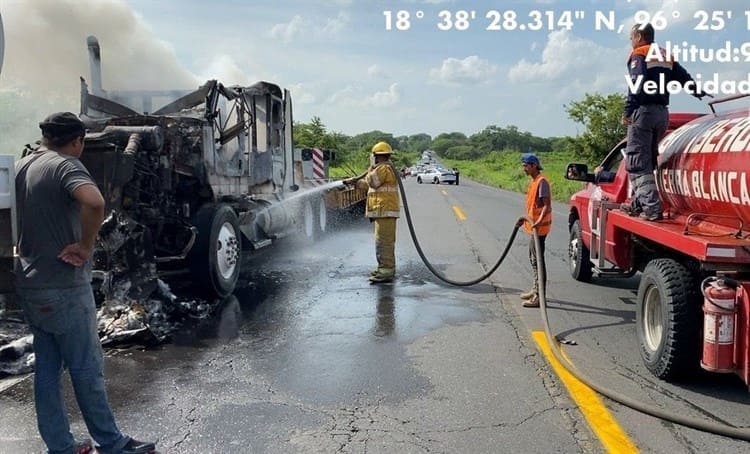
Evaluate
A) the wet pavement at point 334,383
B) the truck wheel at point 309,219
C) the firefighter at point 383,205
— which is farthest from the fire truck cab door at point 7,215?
the truck wheel at point 309,219

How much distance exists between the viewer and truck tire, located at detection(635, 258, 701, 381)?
15.5ft

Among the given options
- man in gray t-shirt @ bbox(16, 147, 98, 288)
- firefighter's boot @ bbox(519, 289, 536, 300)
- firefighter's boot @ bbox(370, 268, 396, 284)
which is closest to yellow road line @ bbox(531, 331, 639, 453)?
firefighter's boot @ bbox(519, 289, 536, 300)

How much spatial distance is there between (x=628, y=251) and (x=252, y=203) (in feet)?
16.3

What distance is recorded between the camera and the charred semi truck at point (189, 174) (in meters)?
6.40

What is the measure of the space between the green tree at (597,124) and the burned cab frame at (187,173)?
30.2m

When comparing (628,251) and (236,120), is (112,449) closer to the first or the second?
(628,251)

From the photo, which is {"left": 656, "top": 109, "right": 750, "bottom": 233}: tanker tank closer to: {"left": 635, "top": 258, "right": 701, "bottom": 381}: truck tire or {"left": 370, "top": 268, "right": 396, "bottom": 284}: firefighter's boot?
{"left": 635, "top": 258, "right": 701, "bottom": 381}: truck tire

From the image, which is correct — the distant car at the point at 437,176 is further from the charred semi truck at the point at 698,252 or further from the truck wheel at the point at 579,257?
the charred semi truck at the point at 698,252

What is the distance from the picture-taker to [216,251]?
7.55 metres

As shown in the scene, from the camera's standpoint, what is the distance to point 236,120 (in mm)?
8836

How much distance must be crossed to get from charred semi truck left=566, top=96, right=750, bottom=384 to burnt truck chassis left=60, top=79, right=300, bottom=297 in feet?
14.0

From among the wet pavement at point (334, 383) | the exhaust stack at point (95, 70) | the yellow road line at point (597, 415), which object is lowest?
the yellow road line at point (597, 415)

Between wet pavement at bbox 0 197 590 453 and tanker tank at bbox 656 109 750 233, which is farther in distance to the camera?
tanker tank at bbox 656 109 750 233

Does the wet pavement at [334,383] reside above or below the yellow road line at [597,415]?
above
